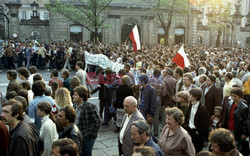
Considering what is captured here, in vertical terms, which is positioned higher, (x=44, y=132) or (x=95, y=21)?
(x=95, y=21)

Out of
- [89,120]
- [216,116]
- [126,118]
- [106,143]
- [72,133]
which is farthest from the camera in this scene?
[106,143]

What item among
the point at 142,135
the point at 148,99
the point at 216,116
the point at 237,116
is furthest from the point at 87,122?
the point at 216,116

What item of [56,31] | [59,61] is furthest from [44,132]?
[56,31]

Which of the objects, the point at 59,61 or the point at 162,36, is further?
the point at 162,36

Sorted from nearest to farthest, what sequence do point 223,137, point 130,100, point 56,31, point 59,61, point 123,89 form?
point 223,137 < point 130,100 < point 123,89 < point 59,61 < point 56,31

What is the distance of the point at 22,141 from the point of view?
3.50 metres

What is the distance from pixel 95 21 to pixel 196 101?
1767cm

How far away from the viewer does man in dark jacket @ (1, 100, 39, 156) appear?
11.4ft

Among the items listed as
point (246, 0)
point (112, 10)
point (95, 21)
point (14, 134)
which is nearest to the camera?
point (14, 134)

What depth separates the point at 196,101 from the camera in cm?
526

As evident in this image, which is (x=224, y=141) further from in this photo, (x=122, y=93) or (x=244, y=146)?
(x=122, y=93)

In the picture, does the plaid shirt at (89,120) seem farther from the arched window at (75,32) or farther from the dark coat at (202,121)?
the arched window at (75,32)

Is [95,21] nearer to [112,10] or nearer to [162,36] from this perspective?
[112,10]

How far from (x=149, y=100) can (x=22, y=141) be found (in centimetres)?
367
